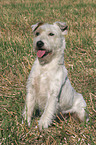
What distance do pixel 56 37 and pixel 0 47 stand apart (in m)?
3.40

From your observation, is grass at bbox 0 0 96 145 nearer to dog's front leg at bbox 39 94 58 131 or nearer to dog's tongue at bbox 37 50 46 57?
dog's front leg at bbox 39 94 58 131

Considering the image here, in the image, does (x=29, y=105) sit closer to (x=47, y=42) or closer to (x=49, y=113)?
(x=49, y=113)

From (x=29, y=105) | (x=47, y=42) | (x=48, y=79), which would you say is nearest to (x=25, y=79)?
(x=29, y=105)

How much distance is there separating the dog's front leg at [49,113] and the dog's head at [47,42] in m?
0.67

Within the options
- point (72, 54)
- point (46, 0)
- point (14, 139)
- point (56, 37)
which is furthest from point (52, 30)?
point (46, 0)

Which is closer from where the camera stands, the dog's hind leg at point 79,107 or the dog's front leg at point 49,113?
the dog's front leg at point 49,113

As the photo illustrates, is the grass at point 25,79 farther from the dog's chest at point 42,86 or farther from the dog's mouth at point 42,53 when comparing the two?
the dog's mouth at point 42,53

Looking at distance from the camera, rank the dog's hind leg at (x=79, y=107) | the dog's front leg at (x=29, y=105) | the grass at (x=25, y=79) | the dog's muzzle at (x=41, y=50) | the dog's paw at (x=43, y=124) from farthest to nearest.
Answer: the dog's hind leg at (x=79, y=107), the dog's front leg at (x=29, y=105), the dog's muzzle at (x=41, y=50), the dog's paw at (x=43, y=124), the grass at (x=25, y=79)

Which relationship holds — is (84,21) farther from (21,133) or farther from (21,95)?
(21,133)

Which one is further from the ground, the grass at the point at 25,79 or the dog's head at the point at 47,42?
the dog's head at the point at 47,42

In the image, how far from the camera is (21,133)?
2934 mm

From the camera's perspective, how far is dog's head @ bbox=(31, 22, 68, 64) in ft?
10.2

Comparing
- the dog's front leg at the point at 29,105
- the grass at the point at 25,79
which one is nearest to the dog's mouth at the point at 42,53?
the dog's front leg at the point at 29,105

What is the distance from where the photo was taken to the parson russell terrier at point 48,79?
307 cm
